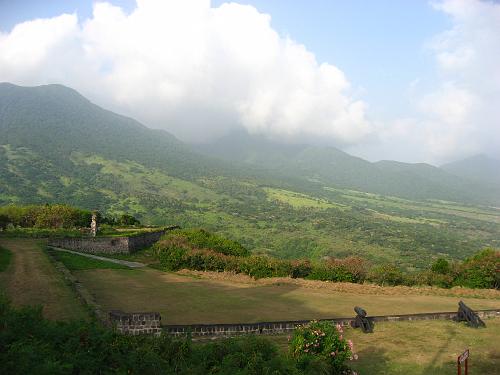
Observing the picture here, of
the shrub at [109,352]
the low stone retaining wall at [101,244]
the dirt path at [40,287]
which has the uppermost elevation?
the shrub at [109,352]

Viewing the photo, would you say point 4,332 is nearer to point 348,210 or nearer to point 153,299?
point 153,299

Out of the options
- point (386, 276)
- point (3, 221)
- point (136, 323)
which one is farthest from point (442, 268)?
point (3, 221)

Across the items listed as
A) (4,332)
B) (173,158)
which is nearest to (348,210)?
(173,158)

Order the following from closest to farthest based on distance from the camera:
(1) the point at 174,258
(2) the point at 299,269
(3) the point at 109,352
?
(3) the point at 109,352
(2) the point at 299,269
(1) the point at 174,258

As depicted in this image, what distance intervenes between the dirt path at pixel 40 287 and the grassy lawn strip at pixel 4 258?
0.75 feet

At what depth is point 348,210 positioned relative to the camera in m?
152

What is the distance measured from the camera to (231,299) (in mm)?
22422

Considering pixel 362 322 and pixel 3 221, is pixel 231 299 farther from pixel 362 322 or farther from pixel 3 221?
pixel 3 221

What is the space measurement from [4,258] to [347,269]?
849 inches

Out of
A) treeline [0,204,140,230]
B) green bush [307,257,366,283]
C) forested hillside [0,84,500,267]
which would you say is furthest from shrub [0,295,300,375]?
forested hillside [0,84,500,267]

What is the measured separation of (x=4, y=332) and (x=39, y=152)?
14014 cm

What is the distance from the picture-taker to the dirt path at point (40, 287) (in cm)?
1533

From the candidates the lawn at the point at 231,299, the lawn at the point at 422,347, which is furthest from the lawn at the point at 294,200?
the lawn at the point at 422,347

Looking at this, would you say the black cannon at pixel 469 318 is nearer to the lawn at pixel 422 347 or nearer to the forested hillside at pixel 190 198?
the lawn at pixel 422 347
